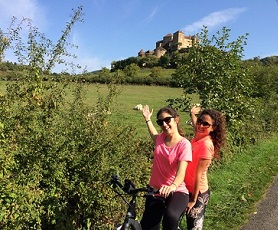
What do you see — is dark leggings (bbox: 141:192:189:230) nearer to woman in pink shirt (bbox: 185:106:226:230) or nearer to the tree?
woman in pink shirt (bbox: 185:106:226:230)

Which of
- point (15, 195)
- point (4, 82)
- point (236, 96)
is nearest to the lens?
point (15, 195)

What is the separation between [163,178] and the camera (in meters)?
3.76

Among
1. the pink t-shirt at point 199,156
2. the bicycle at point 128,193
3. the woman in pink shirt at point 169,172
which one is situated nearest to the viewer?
the bicycle at point 128,193

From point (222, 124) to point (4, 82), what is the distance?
2.98 m

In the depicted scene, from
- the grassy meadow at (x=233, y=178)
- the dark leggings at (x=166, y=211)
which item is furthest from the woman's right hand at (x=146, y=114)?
the dark leggings at (x=166, y=211)

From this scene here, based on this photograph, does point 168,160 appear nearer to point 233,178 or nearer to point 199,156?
point 199,156

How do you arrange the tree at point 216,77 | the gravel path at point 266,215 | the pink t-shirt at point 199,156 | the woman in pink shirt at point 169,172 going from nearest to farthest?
the woman in pink shirt at point 169,172
the pink t-shirt at point 199,156
the gravel path at point 266,215
the tree at point 216,77

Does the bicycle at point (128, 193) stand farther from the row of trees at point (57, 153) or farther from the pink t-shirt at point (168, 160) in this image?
the row of trees at point (57, 153)

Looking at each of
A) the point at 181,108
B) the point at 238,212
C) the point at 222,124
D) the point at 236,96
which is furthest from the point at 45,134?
the point at 236,96

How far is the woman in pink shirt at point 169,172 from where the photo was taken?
11.9 ft

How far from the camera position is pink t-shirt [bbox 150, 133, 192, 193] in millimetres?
3631

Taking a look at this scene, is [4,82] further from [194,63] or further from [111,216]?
[194,63]

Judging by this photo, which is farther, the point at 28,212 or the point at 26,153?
the point at 26,153

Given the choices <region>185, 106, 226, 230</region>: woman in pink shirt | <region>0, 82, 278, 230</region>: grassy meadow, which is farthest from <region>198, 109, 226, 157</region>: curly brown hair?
<region>0, 82, 278, 230</region>: grassy meadow
